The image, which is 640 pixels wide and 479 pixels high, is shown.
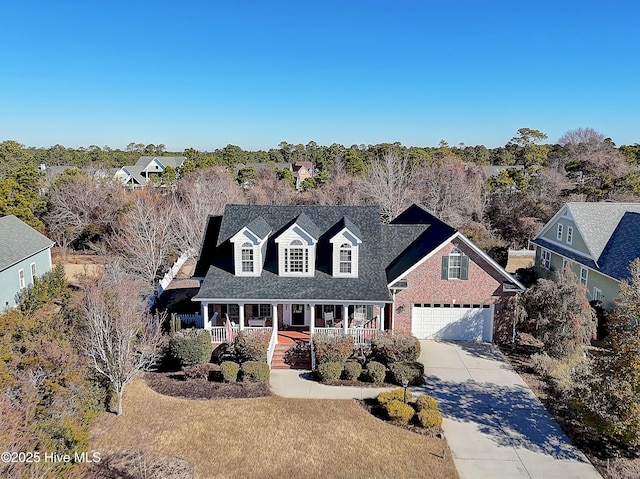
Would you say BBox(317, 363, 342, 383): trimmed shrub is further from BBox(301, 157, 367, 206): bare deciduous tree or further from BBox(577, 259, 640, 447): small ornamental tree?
BBox(301, 157, 367, 206): bare deciduous tree

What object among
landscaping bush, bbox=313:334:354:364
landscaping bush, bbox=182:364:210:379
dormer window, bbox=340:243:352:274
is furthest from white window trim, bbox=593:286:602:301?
landscaping bush, bbox=182:364:210:379

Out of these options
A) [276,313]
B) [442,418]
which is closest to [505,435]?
[442,418]

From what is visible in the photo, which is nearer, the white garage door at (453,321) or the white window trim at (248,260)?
the white window trim at (248,260)

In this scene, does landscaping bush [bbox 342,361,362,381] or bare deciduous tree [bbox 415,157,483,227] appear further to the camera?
bare deciduous tree [bbox 415,157,483,227]

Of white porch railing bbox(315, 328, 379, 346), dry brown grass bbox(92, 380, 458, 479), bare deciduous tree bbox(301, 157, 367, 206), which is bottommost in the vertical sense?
dry brown grass bbox(92, 380, 458, 479)

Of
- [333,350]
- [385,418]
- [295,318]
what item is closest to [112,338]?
[333,350]

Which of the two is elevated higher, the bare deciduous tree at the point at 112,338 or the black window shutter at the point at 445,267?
the black window shutter at the point at 445,267

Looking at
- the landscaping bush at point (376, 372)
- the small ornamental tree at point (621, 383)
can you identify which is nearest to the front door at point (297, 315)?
the landscaping bush at point (376, 372)

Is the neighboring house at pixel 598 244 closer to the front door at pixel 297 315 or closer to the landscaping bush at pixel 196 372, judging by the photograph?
the front door at pixel 297 315
